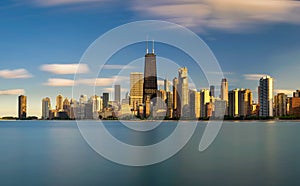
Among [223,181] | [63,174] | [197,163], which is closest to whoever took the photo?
[223,181]

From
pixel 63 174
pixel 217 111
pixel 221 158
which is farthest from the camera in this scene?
pixel 217 111

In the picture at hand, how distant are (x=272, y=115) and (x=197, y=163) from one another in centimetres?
17007

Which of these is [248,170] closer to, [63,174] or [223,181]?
[223,181]

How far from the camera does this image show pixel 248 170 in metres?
27.8

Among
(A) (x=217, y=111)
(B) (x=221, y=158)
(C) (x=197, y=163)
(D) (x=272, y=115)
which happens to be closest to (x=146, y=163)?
(C) (x=197, y=163)

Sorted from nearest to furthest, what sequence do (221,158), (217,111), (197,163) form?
(197,163), (221,158), (217,111)

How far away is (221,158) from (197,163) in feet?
14.0

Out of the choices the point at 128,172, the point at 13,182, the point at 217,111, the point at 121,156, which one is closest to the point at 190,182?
the point at 128,172

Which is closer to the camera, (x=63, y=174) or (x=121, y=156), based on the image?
(x=63, y=174)

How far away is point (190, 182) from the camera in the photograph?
940 inches

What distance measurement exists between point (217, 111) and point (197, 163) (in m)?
156

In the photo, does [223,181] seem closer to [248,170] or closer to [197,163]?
[248,170]

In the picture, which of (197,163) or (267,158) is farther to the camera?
(267,158)

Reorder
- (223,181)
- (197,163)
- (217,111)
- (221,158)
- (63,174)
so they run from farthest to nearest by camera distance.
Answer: (217,111) → (221,158) → (197,163) → (63,174) → (223,181)
